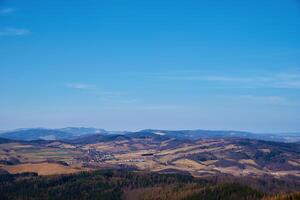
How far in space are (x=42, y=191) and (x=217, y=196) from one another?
66.1 metres

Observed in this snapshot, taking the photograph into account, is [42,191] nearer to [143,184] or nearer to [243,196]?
[143,184]

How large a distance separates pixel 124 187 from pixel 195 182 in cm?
2789

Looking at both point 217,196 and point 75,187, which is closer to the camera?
point 217,196

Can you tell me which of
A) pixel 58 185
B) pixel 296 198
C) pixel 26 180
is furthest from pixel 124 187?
pixel 296 198

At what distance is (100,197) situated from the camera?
176 meters

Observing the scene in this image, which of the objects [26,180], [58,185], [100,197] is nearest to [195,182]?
[100,197]

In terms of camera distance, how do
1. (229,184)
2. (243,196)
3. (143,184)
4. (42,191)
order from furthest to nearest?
(143,184)
(42,191)
(229,184)
(243,196)

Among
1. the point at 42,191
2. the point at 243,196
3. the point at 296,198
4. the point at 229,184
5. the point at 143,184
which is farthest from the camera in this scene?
the point at 143,184

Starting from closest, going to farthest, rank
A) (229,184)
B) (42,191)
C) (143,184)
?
(229,184)
(42,191)
(143,184)

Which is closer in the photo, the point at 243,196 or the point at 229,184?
the point at 243,196

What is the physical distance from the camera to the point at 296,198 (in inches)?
5197

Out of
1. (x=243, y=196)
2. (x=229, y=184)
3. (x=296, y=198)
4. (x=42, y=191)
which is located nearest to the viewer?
(x=296, y=198)

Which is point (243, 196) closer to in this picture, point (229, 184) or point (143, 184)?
point (229, 184)

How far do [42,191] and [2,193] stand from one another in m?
14.4
